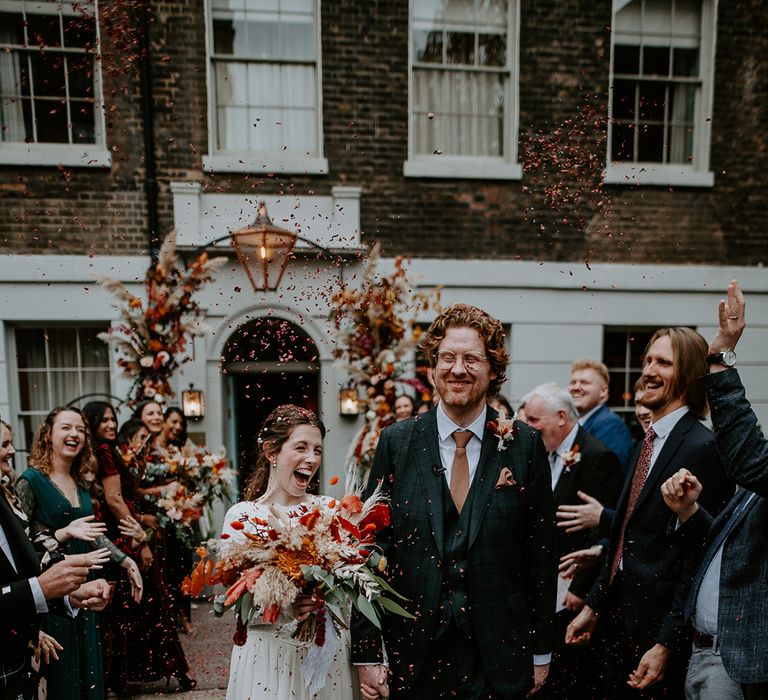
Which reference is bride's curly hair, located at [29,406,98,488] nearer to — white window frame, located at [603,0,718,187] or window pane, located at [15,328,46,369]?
window pane, located at [15,328,46,369]

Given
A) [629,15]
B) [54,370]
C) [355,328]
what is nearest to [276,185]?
[355,328]

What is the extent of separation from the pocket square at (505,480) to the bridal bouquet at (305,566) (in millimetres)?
444

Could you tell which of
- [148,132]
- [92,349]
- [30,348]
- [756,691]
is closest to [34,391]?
[30,348]

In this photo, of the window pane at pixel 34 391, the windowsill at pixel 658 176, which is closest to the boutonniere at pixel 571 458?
the windowsill at pixel 658 176

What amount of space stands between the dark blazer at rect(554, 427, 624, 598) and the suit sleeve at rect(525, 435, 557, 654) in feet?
2.97

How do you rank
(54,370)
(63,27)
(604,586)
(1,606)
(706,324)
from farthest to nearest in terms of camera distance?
(706,324) < (54,370) < (63,27) < (604,586) < (1,606)

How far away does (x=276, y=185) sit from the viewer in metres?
6.12

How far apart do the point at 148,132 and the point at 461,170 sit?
3.50 meters

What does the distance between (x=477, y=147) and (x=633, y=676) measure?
226 inches

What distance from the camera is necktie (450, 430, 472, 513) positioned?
6.95ft

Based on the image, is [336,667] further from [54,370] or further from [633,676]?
[54,370]

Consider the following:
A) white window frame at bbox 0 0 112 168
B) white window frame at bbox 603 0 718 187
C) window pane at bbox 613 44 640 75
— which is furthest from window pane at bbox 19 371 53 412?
window pane at bbox 613 44 640 75

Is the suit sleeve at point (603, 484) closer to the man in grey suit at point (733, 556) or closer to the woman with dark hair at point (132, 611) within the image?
the man in grey suit at point (733, 556)

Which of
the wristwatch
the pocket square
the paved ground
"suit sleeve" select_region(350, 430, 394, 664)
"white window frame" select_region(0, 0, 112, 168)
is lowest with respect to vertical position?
the paved ground
